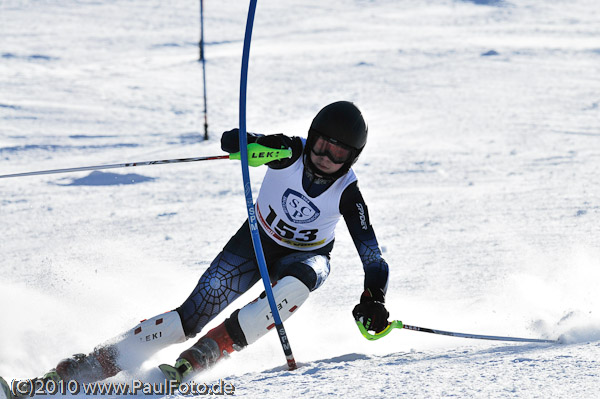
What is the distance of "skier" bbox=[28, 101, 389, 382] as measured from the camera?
3.20 metres

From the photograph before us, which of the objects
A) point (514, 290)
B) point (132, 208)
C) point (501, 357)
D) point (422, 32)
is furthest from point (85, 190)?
point (422, 32)

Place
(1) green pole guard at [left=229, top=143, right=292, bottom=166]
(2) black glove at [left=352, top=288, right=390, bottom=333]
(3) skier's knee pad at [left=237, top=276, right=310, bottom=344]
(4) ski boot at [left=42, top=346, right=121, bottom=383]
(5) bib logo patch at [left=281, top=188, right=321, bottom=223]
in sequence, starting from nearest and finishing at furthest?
(4) ski boot at [left=42, top=346, right=121, bottom=383]
(2) black glove at [left=352, top=288, right=390, bottom=333]
(3) skier's knee pad at [left=237, top=276, right=310, bottom=344]
(1) green pole guard at [left=229, top=143, right=292, bottom=166]
(5) bib logo patch at [left=281, top=188, right=321, bottom=223]

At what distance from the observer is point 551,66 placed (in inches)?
593

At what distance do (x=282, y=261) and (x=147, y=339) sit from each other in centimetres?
77

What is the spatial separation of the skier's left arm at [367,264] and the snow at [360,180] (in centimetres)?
22

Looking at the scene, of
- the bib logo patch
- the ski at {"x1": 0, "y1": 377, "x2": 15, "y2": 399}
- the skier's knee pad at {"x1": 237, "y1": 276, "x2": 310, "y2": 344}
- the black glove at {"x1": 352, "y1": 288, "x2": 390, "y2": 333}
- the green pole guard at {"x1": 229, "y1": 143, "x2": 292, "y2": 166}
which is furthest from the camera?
the bib logo patch

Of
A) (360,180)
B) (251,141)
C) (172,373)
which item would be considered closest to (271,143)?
(251,141)

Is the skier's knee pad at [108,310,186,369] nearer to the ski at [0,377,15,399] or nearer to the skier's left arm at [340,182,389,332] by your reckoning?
the ski at [0,377,15,399]

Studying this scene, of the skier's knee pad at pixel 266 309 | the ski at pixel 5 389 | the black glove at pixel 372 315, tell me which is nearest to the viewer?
the ski at pixel 5 389

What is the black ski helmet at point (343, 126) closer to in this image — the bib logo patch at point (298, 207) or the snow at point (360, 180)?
the bib logo patch at point (298, 207)

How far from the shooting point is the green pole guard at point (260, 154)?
3.38 m

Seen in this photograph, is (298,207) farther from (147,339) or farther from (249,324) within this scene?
(147,339)

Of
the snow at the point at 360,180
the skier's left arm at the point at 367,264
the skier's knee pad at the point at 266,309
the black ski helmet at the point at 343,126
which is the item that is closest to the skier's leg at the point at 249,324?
the skier's knee pad at the point at 266,309

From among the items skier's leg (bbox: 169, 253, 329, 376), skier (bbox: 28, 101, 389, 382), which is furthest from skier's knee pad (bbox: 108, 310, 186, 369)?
skier's leg (bbox: 169, 253, 329, 376)
